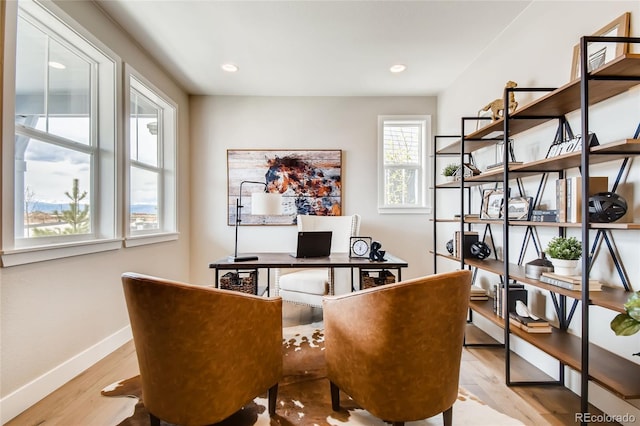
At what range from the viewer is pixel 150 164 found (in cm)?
319

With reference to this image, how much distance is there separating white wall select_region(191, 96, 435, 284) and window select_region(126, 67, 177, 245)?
0.40m

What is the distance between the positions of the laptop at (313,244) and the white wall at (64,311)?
4.90 feet

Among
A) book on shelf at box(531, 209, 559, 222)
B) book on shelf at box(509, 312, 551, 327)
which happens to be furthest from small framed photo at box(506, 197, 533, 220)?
book on shelf at box(509, 312, 551, 327)

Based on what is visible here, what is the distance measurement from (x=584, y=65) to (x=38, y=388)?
3.29 m

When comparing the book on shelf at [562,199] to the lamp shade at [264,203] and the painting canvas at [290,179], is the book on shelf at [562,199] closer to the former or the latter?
the lamp shade at [264,203]

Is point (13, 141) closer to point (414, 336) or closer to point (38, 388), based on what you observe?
point (38, 388)

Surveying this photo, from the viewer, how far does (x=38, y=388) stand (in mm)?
1686

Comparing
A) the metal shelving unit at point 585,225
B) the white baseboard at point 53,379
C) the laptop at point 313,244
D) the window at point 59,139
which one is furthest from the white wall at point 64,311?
the metal shelving unit at point 585,225

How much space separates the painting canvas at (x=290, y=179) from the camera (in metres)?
3.79

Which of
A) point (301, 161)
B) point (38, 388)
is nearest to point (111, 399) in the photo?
point (38, 388)

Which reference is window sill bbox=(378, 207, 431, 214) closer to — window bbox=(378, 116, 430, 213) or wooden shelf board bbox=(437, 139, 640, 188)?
window bbox=(378, 116, 430, 213)

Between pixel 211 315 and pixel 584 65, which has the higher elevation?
pixel 584 65

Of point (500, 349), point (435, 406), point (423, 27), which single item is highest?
point (423, 27)

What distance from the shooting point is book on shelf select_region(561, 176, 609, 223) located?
1.44 meters
